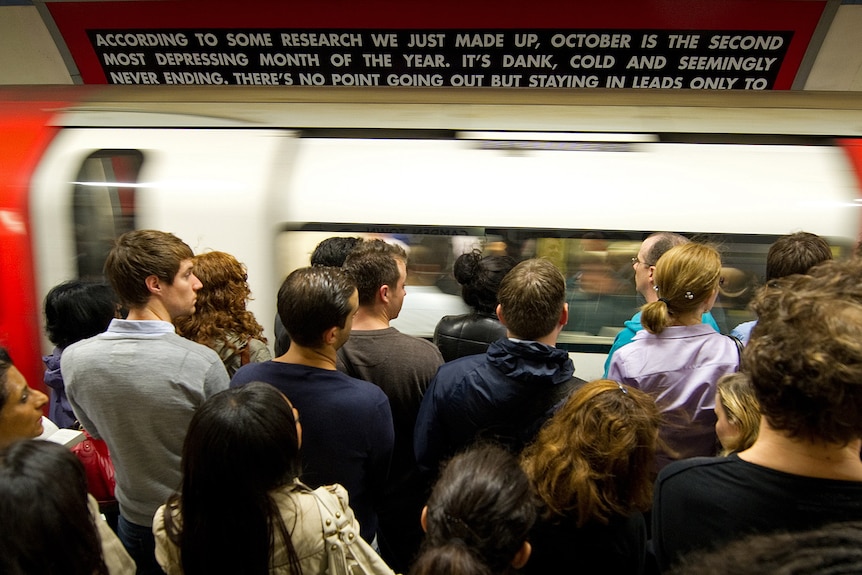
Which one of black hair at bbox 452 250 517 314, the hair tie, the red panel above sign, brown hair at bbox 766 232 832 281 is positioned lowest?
the hair tie

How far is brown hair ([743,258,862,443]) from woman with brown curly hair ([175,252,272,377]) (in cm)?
183

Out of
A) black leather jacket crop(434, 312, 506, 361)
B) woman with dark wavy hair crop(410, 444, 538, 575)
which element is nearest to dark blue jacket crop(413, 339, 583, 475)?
black leather jacket crop(434, 312, 506, 361)

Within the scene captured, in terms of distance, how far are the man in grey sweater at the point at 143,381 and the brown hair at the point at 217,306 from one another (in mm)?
387

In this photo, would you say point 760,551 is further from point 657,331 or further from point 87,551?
point 657,331

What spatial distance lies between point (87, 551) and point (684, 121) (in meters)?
3.31

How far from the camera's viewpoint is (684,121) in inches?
125

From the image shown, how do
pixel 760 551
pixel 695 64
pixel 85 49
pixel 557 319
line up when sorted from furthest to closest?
pixel 85 49, pixel 695 64, pixel 557 319, pixel 760 551

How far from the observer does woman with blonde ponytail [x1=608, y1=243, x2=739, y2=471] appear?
5.85ft

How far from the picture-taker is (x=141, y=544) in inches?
71.4

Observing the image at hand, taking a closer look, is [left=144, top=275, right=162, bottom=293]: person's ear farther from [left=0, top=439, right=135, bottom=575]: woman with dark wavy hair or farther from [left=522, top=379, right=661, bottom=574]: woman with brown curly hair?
[left=522, top=379, right=661, bottom=574]: woman with brown curly hair

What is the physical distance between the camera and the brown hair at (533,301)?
1675 mm

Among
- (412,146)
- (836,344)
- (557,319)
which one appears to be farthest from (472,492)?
(412,146)

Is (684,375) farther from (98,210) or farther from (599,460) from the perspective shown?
(98,210)

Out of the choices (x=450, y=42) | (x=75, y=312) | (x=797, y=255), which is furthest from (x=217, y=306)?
(x=450, y=42)
